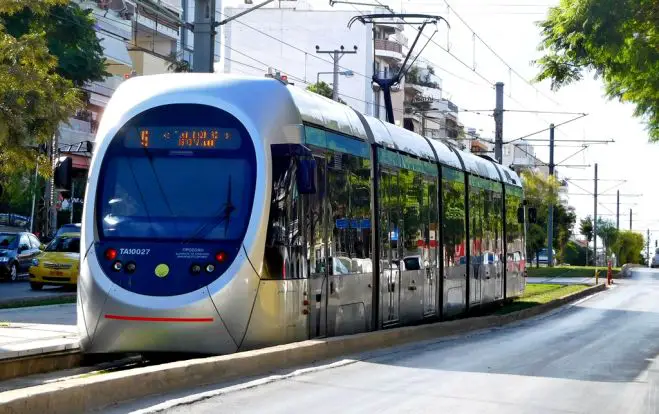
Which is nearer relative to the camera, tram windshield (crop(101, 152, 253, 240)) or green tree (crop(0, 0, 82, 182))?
tram windshield (crop(101, 152, 253, 240))

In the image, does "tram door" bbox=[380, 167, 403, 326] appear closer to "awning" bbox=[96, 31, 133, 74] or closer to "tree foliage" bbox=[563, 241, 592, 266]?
"awning" bbox=[96, 31, 133, 74]

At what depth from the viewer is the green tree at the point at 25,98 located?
723 inches

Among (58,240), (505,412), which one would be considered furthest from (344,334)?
(58,240)

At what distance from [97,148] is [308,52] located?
221 ft

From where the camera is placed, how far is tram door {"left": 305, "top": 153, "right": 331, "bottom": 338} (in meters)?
14.1

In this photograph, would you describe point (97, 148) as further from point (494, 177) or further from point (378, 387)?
point (494, 177)

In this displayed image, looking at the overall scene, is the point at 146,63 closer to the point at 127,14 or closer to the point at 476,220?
the point at 127,14

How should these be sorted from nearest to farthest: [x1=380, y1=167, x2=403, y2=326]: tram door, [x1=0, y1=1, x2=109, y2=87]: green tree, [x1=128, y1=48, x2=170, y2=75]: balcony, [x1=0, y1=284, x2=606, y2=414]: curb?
[x1=0, y1=284, x2=606, y2=414]: curb, [x1=380, y1=167, x2=403, y2=326]: tram door, [x1=0, y1=1, x2=109, y2=87]: green tree, [x1=128, y1=48, x2=170, y2=75]: balcony

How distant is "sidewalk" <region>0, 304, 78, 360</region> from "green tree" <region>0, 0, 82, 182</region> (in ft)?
8.86

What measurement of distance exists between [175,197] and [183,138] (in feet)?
2.43

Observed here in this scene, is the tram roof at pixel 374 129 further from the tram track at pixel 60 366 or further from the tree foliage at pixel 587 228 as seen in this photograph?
the tree foliage at pixel 587 228

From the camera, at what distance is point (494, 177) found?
28.6 m

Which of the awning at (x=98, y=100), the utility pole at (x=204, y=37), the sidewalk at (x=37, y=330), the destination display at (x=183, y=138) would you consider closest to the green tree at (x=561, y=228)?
the awning at (x=98, y=100)

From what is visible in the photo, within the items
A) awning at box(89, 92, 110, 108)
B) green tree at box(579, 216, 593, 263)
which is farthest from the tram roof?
green tree at box(579, 216, 593, 263)
